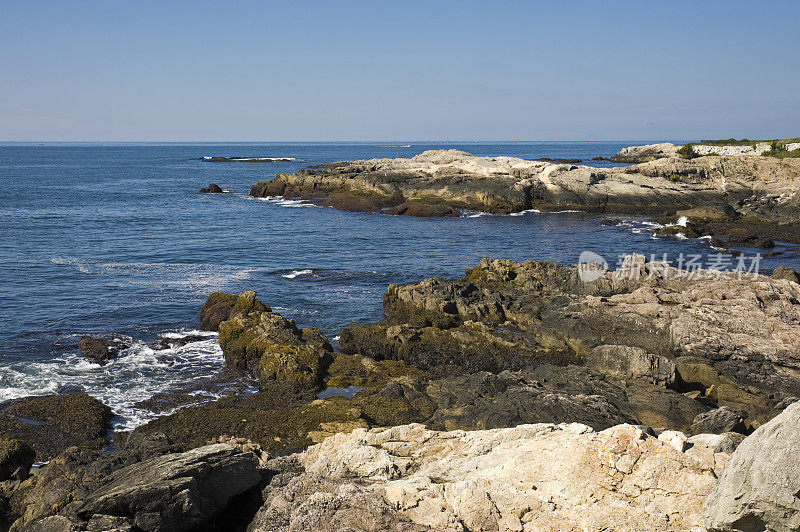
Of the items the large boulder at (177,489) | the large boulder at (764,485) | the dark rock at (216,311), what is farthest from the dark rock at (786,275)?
the large boulder at (177,489)

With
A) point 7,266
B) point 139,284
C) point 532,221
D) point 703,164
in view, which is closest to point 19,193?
point 7,266

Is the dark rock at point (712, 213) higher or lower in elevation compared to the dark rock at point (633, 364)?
higher

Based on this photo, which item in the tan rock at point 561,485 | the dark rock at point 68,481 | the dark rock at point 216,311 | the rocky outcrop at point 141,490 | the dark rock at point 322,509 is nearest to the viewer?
the tan rock at point 561,485

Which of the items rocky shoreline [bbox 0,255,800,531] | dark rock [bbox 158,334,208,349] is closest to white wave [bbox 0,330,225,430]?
dark rock [bbox 158,334,208,349]

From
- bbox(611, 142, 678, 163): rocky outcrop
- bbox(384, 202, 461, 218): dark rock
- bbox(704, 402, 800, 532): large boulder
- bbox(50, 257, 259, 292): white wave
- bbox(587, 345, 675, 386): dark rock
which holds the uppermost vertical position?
bbox(611, 142, 678, 163): rocky outcrop

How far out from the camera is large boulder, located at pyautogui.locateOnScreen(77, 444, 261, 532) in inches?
380

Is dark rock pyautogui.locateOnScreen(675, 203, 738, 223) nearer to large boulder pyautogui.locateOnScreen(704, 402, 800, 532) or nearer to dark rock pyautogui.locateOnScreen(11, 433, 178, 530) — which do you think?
large boulder pyautogui.locateOnScreen(704, 402, 800, 532)

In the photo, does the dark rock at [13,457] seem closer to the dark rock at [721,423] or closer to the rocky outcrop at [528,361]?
the rocky outcrop at [528,361]

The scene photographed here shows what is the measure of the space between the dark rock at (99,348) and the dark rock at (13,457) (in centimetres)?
777

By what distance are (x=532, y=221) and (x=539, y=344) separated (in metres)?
41.2

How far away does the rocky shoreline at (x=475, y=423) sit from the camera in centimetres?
909

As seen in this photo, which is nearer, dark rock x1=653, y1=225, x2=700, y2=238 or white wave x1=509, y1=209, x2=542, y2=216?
dark rock x1=653, y1=225, x2=700, y2=238

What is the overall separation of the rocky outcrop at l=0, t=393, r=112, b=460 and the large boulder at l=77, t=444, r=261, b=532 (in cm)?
719

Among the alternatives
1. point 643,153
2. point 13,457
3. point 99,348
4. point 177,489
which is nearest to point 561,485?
point 177,489
